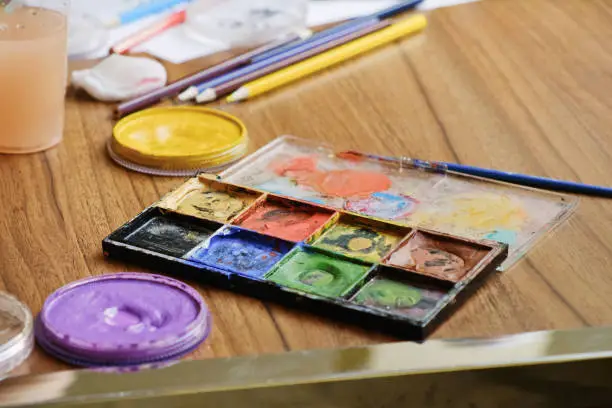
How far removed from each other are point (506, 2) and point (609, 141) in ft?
1.50

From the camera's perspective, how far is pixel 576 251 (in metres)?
0.93

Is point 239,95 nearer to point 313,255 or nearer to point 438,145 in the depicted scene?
point 438,145

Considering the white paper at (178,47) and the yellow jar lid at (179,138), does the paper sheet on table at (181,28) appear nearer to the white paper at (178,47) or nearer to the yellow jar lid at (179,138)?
the white paper at (178,47)

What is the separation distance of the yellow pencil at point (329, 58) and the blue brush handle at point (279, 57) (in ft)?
0.06

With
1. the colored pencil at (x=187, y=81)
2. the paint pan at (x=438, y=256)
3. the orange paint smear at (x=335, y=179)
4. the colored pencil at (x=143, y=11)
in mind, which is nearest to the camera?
the paint pan at (x=438, y=256)

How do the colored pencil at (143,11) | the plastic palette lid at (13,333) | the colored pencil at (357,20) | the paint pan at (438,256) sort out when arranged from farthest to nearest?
the colored pencil at (143,11), the colored pencil at (357,20), the paint pan at (438,256), the plastic palette lid at (13,333)

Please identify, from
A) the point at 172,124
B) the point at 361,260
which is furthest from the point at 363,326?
the point at 172,124

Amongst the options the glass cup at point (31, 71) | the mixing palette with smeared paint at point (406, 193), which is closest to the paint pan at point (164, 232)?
the mixing palette with smeared paint at point (406, 193)

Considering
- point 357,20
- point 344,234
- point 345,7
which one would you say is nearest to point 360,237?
point 344,234

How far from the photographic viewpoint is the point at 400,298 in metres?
0.83

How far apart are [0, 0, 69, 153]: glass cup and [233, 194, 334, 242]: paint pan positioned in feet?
0.87

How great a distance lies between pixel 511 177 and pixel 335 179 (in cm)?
16

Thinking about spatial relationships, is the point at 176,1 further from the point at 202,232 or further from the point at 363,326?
the point at 363,326

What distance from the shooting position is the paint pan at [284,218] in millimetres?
922
